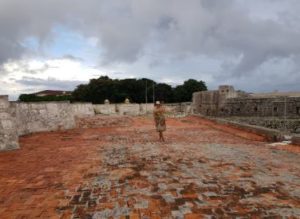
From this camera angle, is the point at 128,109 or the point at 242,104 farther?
the point at 128,109

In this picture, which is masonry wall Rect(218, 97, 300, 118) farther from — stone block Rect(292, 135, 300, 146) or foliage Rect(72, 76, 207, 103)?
foliage Rect(72, 76, 207, 103)

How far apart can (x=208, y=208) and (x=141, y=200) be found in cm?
89

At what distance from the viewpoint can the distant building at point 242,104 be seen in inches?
722

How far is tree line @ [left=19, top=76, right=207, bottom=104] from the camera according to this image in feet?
181

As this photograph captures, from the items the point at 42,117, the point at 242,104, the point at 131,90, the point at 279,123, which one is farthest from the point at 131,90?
the point at 42,117

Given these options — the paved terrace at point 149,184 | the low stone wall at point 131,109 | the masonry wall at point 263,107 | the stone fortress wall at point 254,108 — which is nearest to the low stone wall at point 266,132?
the paved terrace at point 149,184

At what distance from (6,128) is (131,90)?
48294mm

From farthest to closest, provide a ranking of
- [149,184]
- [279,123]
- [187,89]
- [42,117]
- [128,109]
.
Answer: [187,89] → [128,109] → [279,123] → [42,117] → [149,184]

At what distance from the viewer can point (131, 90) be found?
5716 centimetres

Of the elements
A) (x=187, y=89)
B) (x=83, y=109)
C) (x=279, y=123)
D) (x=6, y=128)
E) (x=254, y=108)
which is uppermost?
(x=187, y=89)

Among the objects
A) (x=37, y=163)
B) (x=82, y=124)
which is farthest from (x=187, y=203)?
(x=82, y=124)

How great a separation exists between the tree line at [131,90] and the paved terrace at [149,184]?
45.3 metres

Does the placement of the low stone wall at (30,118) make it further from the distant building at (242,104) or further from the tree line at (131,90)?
the tree line at (131,90)

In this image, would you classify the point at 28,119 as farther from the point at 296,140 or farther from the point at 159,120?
the point at 296,140
